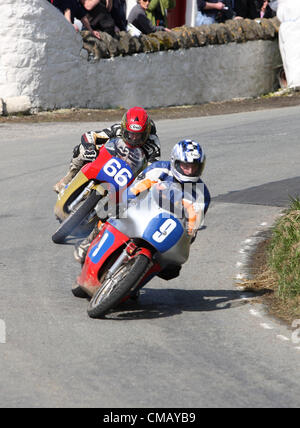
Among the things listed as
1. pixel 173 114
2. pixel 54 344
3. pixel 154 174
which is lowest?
pixel 173 114

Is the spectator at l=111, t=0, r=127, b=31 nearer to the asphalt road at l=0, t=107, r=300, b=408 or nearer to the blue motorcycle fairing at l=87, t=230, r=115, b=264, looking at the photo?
the asphalt road at l=0, t=107, r=300, b=408

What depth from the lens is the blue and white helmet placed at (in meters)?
7.04

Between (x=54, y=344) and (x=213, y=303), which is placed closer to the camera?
(x=54, y=344)

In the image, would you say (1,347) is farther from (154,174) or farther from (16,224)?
(16,224)

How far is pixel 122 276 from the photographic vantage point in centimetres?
685

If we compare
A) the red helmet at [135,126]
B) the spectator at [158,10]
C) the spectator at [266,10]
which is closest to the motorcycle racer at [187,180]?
the red helmet at [135,126]

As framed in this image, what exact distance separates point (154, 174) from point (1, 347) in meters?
1.95

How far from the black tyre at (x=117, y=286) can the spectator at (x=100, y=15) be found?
1160cm

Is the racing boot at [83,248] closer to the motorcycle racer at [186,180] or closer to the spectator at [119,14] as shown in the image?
the motorcycle racer at [186,180]

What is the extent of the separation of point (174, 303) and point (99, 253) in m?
0.88

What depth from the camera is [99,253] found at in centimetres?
716

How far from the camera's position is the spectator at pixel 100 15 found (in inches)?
698

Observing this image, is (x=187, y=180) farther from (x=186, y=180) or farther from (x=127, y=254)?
(x=127, y=254)
